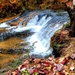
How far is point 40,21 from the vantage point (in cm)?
1224

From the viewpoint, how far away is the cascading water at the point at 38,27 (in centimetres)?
940

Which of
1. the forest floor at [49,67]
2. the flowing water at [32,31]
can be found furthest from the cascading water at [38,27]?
the forest floor at [49,67]

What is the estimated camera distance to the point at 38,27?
11695 mm

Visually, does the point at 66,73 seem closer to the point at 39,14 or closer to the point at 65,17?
the point at 65,17

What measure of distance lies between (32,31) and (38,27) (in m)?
0.54

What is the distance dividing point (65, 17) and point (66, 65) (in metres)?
7.44

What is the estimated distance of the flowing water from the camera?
889cm

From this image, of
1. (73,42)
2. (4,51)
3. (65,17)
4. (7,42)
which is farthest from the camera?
(65,17)

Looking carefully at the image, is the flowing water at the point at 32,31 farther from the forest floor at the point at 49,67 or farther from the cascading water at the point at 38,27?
the forest floor at the point at 49,67

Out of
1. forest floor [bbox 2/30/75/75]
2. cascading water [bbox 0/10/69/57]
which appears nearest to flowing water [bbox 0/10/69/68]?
cascading water [bbox 0/10/69/57]

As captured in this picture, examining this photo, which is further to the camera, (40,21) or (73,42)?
(40,21)

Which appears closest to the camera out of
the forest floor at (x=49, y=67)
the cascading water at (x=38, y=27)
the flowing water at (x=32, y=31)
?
the forest floor at (x=49, y=67)

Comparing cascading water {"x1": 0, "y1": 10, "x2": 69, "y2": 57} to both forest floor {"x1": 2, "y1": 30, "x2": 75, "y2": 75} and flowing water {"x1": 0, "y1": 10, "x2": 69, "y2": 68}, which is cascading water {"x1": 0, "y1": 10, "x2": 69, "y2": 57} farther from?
forest floor {"x1": 2, "y1": 30, "x2": 75, "y2": 75}

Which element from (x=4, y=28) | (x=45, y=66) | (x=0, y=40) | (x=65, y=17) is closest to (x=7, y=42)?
(x=0, y=40)
